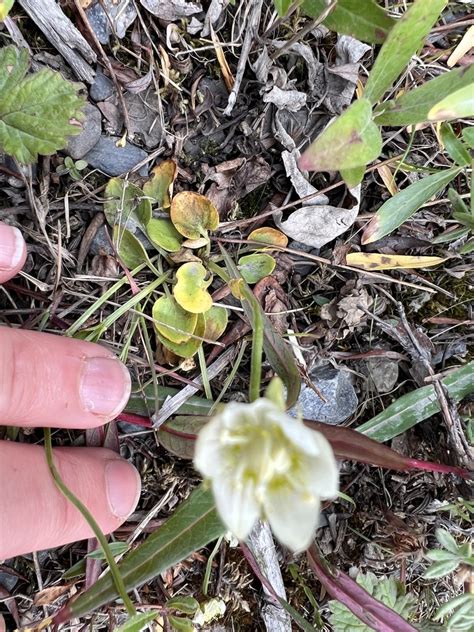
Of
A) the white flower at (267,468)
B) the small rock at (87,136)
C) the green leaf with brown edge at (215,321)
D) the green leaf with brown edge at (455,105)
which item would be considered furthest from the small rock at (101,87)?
the white flower at (267,468)

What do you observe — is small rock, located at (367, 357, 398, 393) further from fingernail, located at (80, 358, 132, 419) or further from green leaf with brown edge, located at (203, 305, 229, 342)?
fingernail, located at (80, 358, 132, 419)

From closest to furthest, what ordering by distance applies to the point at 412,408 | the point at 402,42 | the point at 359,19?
the point at 402,42 → the point at 359,19 → the point at 412,408

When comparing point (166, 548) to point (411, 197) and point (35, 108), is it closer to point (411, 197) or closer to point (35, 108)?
point (411, 197)

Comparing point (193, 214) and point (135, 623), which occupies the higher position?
point (193, 214)

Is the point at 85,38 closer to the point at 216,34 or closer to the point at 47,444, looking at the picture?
the point at 216,34

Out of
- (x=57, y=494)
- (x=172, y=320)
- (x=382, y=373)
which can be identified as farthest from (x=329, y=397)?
(x=57, y=494)

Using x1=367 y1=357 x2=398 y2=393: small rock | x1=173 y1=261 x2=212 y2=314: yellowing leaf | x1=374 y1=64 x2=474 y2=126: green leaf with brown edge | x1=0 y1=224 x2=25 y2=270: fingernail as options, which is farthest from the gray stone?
x1=0 y1=224 x2=25 y2=270: fingernail

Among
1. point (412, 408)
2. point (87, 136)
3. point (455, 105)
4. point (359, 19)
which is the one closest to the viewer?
point (455, 105)

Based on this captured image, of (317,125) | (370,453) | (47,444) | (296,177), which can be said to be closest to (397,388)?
(370,453)
